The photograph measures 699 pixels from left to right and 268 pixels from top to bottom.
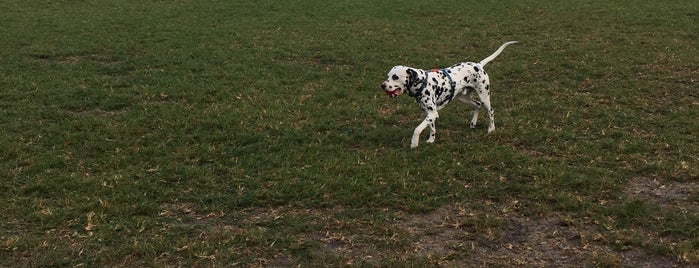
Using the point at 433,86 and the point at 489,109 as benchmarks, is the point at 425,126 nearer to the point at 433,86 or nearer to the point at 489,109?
the point at 433,86

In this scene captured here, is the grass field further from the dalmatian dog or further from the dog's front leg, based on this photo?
the dalmatian dog

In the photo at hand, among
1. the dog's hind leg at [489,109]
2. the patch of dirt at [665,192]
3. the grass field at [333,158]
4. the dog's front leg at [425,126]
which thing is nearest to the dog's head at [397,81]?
the dog's front leg at [425,126]

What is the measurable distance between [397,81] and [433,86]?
0.47 m

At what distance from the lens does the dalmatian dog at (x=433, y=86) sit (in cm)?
573

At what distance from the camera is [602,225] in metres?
4.50

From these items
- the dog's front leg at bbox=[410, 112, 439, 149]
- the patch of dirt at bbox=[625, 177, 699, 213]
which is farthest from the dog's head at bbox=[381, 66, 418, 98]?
the patch of dirt at bbox=[625, 177, 699, 213]

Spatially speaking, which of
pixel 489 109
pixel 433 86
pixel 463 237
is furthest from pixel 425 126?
pixel 463 237

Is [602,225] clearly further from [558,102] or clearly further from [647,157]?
[558,102]

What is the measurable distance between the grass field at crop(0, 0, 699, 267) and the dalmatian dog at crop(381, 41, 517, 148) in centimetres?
41

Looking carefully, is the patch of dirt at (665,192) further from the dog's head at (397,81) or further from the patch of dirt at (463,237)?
the dog's head at (397,81)

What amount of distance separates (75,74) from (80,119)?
2607mm

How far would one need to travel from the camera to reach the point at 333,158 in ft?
19.5

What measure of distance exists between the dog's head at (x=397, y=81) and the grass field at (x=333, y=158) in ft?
2.27

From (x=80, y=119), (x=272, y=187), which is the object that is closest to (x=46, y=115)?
(x=80, y=119)
